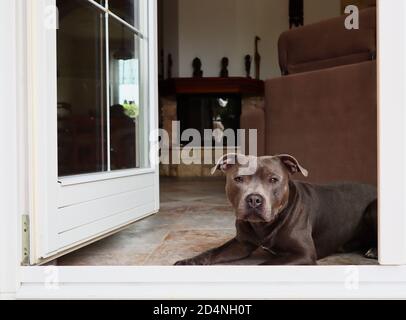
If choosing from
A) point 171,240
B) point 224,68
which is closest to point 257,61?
point 224,68

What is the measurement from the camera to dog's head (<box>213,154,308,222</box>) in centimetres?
156

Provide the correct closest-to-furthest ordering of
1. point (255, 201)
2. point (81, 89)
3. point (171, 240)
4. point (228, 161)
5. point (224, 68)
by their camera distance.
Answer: point (255, 201), point (228, 161), point (81, 89), point (171, 240), point (224, 68)

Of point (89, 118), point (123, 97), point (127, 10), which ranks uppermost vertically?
point (127, 10)

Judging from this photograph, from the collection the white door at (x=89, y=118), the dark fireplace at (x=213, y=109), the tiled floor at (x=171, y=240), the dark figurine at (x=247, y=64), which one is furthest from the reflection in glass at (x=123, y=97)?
the dark figurine at (x=247, y=64)

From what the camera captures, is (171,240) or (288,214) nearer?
(288,214)

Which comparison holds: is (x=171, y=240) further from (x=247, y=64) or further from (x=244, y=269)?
(x=247, y=64)

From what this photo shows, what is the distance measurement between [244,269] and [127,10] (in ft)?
4.48

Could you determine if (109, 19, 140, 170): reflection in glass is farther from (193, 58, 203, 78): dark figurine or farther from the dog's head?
(193, 58, 203, 78): dark figurine

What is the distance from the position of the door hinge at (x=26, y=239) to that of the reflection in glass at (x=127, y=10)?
104 centimetres

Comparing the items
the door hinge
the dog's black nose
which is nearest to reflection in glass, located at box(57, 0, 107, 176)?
the door hinge

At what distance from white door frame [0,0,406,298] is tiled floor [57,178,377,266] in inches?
14.0

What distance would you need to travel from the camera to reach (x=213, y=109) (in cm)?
631

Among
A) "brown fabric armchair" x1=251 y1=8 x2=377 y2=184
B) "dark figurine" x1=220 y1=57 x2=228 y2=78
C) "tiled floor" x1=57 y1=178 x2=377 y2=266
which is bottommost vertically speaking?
"tiled floor" x1=57 y1=178 x2=377 y2=266
